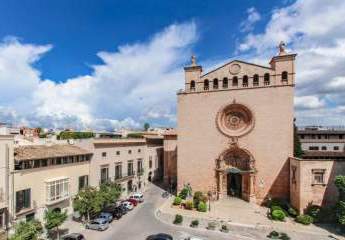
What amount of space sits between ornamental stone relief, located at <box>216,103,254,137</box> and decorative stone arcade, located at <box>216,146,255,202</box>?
2749mm

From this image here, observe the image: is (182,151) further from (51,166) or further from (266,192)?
(51,166)

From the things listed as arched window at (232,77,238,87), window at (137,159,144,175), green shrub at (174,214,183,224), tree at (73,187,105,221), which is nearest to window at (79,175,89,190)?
tree at (73,187,105,221)

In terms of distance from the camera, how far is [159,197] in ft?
150

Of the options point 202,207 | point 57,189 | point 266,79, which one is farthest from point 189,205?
point 266,79

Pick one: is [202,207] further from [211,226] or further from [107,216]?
[107,216]

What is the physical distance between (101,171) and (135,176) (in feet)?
→ 35.8

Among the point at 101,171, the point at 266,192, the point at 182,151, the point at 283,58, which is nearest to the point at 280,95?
the point at 283,58

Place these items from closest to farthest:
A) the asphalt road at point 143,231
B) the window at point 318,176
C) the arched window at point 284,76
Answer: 1. the asphalt road at point 143,231
2. the window at point 318,176
3. the arched window at point 284,76

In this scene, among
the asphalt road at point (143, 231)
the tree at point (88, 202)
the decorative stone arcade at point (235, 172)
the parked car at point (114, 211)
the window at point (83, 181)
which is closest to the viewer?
the asphalt road at point (143, 231)

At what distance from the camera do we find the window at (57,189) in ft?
100

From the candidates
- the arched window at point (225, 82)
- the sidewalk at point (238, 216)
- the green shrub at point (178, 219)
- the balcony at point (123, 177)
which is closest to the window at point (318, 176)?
the sidewalk at point (238, 216)

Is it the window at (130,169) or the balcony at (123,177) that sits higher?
the window at (130,169)

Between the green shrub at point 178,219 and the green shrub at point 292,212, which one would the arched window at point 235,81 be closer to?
the green shrub at point 292,212

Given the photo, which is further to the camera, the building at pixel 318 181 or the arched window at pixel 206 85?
the arched window at pixel 206 85
